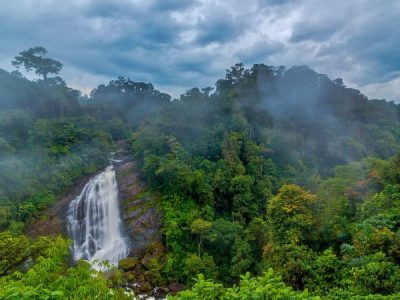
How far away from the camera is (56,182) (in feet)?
74.3

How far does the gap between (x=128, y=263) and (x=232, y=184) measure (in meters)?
8.66

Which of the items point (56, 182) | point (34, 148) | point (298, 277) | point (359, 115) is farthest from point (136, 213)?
point (359, 115)

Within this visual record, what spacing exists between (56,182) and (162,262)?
32.2 feet

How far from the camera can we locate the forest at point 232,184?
7875 millimetres

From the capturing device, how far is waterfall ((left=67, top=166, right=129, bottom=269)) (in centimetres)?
1920

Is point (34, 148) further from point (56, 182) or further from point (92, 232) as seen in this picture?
point (92, 232)

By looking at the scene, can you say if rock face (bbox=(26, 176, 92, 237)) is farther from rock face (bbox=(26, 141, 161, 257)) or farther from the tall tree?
the tall tree

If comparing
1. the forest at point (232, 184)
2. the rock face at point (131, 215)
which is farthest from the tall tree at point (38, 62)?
the rock face at point (131, 215)

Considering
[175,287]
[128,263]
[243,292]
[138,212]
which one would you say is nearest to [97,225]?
[138,212]

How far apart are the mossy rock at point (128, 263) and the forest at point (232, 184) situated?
0.31 m

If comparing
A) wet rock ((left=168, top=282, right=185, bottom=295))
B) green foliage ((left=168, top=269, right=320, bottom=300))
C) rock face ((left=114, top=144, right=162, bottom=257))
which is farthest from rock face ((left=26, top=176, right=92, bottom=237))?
green foliage ((left=168, top=269, right=320, bottom=300))

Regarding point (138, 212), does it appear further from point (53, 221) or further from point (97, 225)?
point (53, 221)

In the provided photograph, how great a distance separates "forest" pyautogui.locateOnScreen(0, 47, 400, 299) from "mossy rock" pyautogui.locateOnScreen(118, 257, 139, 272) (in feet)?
1.02

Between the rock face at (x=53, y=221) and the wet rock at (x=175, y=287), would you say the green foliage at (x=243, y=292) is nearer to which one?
the wet rock at (x=175, y=287)
